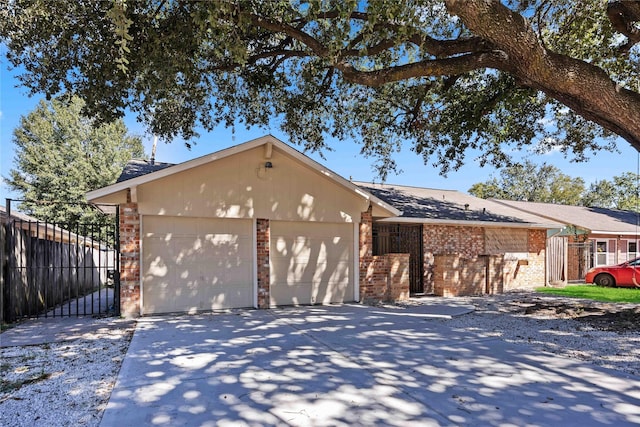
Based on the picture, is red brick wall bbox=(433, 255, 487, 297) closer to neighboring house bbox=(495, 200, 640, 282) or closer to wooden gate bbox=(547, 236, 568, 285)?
wooden gate bbox=(547, 236, 568, 285)

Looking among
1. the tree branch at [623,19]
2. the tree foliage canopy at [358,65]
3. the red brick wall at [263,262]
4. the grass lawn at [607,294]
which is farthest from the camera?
the grass lawn at [607,294]

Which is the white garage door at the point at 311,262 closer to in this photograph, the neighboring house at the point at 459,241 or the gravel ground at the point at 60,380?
the neighboring house at the point at 459,241

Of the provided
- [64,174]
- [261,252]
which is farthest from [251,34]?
[64,174]

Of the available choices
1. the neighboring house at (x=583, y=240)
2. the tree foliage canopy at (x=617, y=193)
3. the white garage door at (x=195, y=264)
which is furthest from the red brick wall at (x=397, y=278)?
the tree foliage canopy at (x=617, y=193)

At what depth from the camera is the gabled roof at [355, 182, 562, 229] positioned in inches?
566

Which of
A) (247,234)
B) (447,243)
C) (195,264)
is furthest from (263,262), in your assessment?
(447,243)

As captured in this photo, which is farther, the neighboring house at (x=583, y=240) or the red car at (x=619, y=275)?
the neighboring house at (x=583, y=240)

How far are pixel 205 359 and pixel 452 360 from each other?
3476mm

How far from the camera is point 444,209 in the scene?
1585cm

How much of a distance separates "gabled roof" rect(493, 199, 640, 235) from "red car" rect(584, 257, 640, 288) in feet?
9.35

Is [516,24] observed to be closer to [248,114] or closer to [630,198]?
[248,114]

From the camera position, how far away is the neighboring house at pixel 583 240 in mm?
18078

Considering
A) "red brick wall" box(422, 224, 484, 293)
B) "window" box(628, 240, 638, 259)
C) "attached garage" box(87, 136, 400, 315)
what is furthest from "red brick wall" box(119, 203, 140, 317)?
"window" box(628, 240, 638, 259)

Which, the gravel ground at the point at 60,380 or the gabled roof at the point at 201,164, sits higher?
the gabled roof at the point at 201,164
